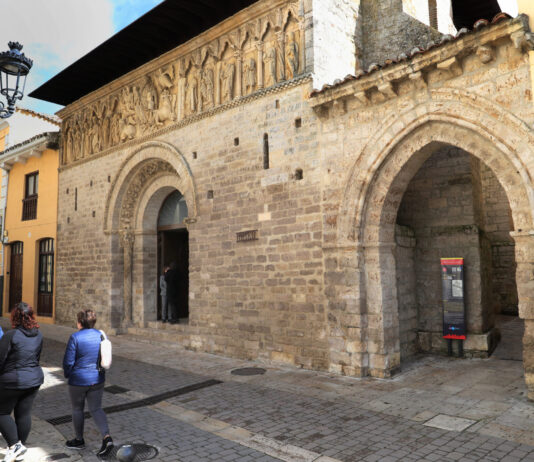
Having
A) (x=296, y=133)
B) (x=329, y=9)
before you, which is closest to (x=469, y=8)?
(x=329, y=9)

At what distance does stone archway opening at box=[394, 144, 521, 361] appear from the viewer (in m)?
7.62

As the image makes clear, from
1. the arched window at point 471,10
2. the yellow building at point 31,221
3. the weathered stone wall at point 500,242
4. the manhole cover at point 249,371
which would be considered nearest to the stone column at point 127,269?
the yellow building at point 31,221

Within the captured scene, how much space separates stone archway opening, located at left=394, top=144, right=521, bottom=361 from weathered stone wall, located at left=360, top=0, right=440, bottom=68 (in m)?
2.27

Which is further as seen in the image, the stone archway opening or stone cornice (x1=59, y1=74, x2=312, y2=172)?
stone cornice (x1=59, y1=74, x2=312, y2=172)

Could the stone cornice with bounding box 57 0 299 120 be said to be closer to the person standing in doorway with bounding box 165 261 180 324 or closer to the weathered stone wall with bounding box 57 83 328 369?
the weathered stone wall with bounding box 57 83 328 369

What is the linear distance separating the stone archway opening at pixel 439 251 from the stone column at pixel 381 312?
2.27 ft

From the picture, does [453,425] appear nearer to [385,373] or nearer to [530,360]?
[530,360]

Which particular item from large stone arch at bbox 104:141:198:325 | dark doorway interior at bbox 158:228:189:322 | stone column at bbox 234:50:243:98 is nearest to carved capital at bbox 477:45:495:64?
stone column at bbox 234:50:243:98

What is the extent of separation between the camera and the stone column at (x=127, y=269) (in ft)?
39.1

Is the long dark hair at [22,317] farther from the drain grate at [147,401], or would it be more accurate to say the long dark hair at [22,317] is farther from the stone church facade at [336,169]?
the stone church facade at [336,169]

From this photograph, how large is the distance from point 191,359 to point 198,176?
12.5 ft

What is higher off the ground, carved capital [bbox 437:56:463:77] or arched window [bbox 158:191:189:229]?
carved capital [bbox 437:56:463:77]

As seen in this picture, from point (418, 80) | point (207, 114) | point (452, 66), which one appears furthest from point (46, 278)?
point (452, 66)

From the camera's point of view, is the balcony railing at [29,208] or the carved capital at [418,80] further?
the balcony railing at [29,208]
